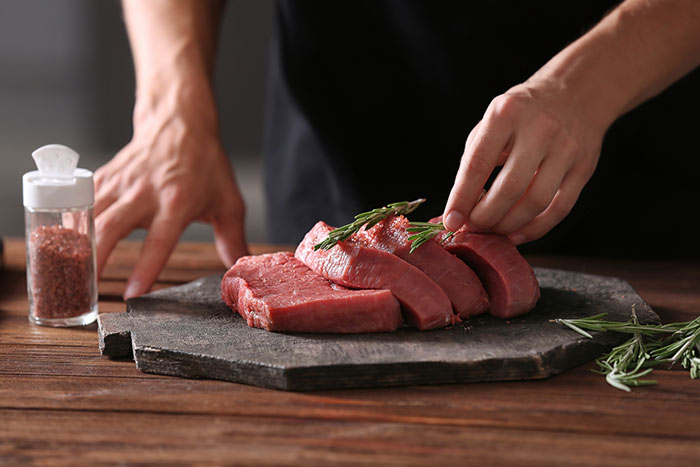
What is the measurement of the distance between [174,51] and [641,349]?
1.93 meters

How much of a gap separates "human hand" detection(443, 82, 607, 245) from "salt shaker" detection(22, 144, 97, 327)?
903mm

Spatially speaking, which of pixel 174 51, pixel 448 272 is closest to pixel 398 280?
pixel 448 272

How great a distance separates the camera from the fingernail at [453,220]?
1.91m

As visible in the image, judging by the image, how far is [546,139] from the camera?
1.89m

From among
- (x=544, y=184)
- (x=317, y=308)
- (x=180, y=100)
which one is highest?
(x=180, y=100)

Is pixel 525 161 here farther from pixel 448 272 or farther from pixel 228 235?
pixel 228 235

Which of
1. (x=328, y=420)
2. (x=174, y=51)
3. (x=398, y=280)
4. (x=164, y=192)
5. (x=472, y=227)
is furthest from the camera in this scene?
(x=174, y=51)

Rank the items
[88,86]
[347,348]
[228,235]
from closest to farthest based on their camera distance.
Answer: [347,348] → [228,235] → [88,86]

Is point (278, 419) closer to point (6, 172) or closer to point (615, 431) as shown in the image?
point (615, 431)

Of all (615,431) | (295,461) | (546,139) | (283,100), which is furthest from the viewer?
(283,100)

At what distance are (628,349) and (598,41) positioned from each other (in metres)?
0.86

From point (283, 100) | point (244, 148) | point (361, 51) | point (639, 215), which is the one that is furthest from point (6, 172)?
point (639, 215)

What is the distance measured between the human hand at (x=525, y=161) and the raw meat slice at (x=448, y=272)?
0.08 metres

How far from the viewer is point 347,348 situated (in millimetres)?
1688
